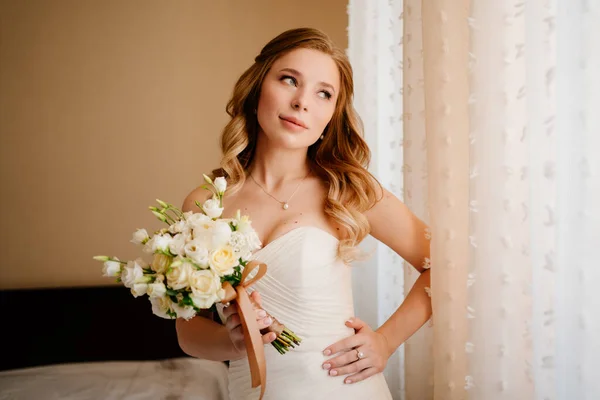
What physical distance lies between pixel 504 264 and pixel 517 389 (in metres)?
0.31

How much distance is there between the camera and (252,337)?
122 cm

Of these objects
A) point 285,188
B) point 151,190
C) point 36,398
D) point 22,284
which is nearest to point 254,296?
point 285,188

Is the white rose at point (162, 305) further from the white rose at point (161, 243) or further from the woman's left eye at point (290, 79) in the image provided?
the woman's left eye at point (290, 79)

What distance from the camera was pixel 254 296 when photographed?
4.40 ft

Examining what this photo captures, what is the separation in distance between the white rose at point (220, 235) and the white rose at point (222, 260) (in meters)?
0.01

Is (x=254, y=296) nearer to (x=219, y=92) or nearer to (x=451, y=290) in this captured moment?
(x=451, y=290)

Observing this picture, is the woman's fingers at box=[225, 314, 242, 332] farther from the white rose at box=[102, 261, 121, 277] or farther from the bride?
the white rose at box=[102, 261, 121, 277]

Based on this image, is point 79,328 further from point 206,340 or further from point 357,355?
point 357,355

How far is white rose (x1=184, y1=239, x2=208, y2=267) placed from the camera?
3.73ft

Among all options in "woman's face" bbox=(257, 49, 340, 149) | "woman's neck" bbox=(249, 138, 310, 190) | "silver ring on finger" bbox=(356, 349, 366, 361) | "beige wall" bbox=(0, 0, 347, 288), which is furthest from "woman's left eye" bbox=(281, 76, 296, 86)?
"beige wall" bbox=(0, 0, 347, 288)

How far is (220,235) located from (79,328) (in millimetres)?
2755

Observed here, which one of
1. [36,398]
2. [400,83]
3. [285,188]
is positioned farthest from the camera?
[36,398]

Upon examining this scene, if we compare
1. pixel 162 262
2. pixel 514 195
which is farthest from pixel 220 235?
pixel 514 195

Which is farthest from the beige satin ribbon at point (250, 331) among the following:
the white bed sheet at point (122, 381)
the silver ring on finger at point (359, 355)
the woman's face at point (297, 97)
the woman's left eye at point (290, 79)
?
the white bed sheet at point (122, 381)
